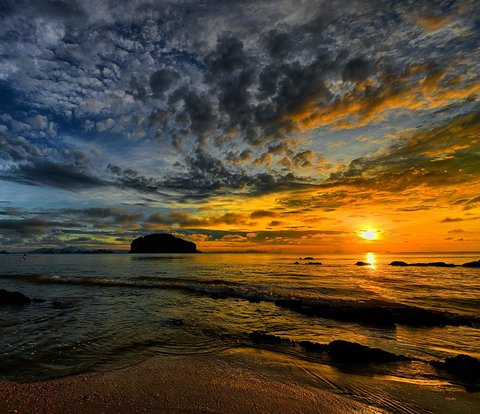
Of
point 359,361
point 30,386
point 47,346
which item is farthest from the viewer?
point 47,346

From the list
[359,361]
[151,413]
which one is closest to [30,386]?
[151,413]

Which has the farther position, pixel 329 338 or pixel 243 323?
pixel 243 323

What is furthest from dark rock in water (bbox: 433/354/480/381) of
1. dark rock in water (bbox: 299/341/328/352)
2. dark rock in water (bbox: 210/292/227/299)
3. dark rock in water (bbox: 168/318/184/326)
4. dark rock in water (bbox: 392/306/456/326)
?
dark rock in water (bbox: 210/292/227/299)

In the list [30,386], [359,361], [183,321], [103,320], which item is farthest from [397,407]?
[103,320]

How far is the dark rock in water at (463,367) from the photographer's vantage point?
26.7 ft

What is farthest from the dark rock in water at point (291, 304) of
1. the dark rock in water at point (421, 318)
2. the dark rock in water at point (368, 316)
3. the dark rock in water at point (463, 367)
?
the dark rock in water at point (463, 367)

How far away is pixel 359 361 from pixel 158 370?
651 centimetres

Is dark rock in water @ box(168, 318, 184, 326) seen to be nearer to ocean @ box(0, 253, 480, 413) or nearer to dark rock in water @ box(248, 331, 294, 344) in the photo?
ocean @ box(0, 253, 480, 413)

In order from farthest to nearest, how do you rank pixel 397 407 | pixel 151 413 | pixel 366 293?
1. pixel 366 293
2. pixel 397 407
3. pixel 151 413

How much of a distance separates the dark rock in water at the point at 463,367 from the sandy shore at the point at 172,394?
14.1ft

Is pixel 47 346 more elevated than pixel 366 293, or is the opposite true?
pixel 366 293

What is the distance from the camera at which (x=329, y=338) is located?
482 inches

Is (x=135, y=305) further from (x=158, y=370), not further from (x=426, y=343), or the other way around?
(x=426, y=343)

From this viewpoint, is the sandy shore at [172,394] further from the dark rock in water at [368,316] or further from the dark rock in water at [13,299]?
the dark rock in water at [13,299]
